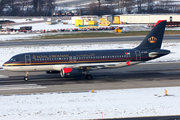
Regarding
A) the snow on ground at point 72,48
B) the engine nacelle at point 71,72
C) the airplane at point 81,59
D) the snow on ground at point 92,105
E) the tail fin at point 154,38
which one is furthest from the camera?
the snow on ground at point 72,48

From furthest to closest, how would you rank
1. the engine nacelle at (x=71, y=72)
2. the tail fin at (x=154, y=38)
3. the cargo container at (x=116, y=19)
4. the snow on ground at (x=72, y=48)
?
Answer: 1. the cargo container at (x=116, y=19)
2. the snow on ground at (x=72, y=48)
3. the tail fin at (x=154, y=38)
4. the engine nacelle at (x=71, y=72)

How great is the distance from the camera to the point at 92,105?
23.7 meters

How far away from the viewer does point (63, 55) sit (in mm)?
35656

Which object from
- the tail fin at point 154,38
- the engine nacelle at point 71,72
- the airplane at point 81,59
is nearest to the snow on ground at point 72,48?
the tail fin at point 154,38

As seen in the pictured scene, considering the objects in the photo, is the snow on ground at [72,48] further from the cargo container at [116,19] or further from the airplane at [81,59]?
the cargo container at [116,19]

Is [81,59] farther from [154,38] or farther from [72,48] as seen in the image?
[72,48]

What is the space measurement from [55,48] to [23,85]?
24918mm

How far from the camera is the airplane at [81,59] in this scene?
113 ft

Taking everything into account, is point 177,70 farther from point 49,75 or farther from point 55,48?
point 55,48

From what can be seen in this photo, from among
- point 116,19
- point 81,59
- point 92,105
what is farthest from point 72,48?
point 116,19

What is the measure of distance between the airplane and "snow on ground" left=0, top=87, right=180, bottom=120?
714cm

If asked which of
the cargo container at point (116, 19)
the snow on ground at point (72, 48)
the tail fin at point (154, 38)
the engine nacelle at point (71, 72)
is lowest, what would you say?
the engine nacelle at point (71, 72)

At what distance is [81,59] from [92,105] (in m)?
13.1

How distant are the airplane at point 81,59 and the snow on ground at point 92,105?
7140 millimetres
